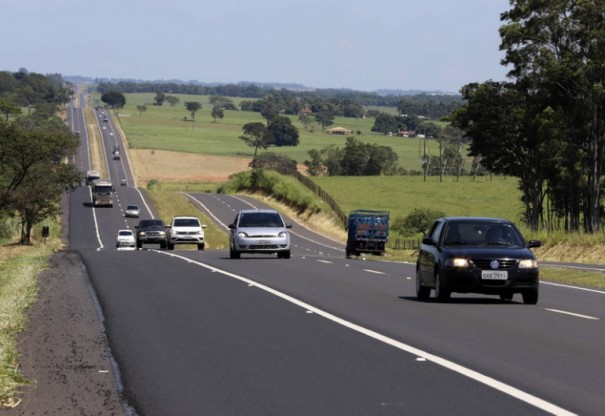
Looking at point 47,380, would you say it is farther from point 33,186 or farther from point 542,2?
point 33,186

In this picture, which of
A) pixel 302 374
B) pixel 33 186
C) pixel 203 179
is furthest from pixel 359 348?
pixel 203 179

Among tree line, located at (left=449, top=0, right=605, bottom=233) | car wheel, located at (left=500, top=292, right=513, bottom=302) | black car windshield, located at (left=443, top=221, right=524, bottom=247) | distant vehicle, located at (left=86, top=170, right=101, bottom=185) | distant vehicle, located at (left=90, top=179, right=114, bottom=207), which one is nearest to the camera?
black car windshield, located at (left=443, top=221, right=524, bottom=247)

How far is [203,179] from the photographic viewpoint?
16612 cm

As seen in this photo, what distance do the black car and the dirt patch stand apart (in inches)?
5329

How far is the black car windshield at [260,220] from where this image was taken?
39.9 m

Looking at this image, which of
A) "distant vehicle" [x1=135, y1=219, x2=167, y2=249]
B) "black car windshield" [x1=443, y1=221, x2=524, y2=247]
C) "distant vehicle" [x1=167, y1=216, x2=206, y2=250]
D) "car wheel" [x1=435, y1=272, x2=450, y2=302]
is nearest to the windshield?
"distant vehicle" [x1=167, y1=216, x2=206, y2=250]

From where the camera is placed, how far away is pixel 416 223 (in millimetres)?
105312

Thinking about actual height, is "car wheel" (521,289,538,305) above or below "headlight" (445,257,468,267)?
below

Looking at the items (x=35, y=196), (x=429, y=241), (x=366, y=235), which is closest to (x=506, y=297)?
(x=429, y=241)

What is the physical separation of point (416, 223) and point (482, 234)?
83.6m

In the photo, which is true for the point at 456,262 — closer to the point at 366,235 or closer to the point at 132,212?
the point at 366,235

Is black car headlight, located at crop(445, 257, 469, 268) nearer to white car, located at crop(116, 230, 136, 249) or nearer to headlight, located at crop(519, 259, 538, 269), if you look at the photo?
Result: headlight, located at crop(519, 259, 538, 269)

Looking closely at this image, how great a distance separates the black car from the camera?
20672 millimetres

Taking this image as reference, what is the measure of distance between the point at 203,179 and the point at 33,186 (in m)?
82.9
